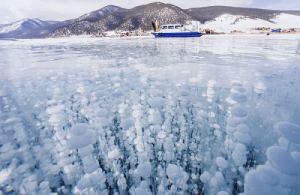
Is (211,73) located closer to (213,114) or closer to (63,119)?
(213,114)

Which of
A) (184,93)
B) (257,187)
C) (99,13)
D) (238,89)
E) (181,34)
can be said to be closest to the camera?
(257,187)

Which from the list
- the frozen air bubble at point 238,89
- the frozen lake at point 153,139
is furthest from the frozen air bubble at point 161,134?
the frozen air bubble at point 238,89

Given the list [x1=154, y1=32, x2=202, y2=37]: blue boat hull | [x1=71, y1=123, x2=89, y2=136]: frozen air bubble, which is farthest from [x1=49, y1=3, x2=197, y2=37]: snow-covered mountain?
[x1=71, y1=123, x2=89, y2=136]: frozen air bubble

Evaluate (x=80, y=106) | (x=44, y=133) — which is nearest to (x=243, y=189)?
(x=44, y=133)

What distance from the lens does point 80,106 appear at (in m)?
2.61

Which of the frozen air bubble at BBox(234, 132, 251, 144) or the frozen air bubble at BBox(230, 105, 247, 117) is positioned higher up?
the frozen air bubble at BBox(230, 105, 247, 117)

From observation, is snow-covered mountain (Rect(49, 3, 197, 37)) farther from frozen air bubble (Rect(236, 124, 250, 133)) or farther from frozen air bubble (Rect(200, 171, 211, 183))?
frozen air bubble (Rect(200, 171, 211, 183))

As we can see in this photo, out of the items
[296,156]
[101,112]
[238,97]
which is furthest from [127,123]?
[238,97]

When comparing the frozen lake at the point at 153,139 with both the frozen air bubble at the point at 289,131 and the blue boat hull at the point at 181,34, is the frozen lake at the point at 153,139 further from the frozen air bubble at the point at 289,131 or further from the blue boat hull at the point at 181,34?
the blue boat hull at the point at 181,34

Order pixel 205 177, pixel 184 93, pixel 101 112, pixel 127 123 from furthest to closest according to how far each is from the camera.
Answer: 1. pixel 184 93
2. pixel 101 112
3. pixel 127 123
4. pixel 205 177

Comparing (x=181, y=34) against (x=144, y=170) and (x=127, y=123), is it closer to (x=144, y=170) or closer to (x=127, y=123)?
(x=127, y=123)

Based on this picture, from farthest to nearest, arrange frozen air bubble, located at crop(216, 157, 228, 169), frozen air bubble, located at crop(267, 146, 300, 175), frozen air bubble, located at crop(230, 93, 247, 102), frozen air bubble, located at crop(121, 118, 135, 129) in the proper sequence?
frozen air bubble, located at crop(230, 93, 247, 102) < frozen air bubble, located at crop(121, 118, 135, 129) < frozen air bubble, located at crop(216, 157, 228, 169) < frozen air bubble, located at crop(267, 146, 300, 175)

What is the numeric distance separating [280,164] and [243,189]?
0.47 metres

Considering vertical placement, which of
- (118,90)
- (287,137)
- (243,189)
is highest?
(118,90)
